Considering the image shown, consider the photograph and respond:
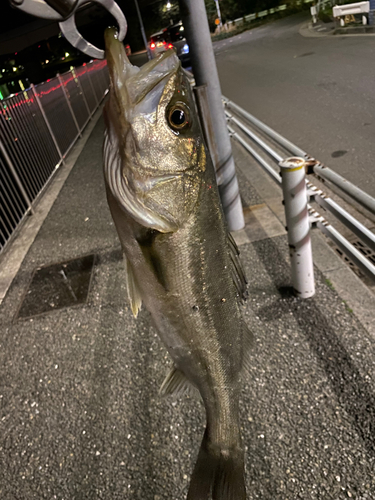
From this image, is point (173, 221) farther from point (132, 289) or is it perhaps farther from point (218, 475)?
point (218, 475)

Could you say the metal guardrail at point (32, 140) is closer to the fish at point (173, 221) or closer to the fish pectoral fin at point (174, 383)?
the fish pectoral fin at point (174, 383)

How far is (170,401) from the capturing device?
2.83m

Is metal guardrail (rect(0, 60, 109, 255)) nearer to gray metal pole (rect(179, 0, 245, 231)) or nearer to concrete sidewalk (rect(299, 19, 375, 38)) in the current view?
gray metal pole (rect(179, 0, 245, 231))

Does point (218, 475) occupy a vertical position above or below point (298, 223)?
below

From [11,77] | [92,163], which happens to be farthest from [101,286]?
[11,77]

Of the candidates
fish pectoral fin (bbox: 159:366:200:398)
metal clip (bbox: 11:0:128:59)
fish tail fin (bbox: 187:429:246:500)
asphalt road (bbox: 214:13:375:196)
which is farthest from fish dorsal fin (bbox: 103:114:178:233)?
asphalt road (bbox: 214:13:375:196)

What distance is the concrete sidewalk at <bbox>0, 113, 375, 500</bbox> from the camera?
231 cm

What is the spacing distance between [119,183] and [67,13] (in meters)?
0.65

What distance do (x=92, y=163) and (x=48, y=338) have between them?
5928 millimetres

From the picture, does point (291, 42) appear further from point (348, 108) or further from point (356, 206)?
point (356, 206)

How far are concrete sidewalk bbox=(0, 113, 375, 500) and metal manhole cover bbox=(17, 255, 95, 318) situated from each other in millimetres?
137

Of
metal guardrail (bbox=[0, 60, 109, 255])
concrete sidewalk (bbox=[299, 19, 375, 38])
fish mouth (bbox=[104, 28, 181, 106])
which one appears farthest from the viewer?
metal guardrail (bbox=[0, 60, 109, 255])

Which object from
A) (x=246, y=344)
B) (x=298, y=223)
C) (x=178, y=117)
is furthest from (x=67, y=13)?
(x=298, y=223)

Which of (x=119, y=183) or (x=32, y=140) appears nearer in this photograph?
(x=119, y=183)
